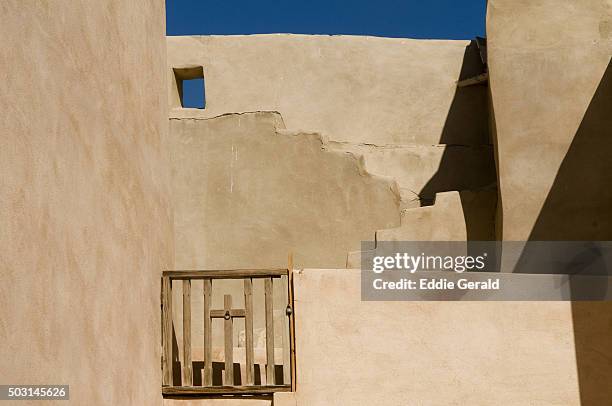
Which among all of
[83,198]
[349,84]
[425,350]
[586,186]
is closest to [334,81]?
[349,84]

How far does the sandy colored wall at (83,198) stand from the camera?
460cm

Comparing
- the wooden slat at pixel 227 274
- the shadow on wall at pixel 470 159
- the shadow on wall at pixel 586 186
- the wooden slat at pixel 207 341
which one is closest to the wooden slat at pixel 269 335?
the wooden slat at pixel 227 274

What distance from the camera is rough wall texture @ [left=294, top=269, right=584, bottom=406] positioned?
7316 mm

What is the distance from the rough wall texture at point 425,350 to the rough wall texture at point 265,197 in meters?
4.24

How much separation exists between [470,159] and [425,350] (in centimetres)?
578

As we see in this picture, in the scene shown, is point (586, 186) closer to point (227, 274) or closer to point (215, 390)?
point (227, 274)

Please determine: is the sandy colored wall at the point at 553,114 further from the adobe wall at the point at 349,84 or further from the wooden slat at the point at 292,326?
the wooden slat at the point at 292,326

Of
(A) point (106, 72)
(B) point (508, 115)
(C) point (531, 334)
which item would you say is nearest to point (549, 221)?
(B) point (508, 115)

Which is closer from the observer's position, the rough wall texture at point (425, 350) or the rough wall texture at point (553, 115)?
the rough wall texture at point (425, 350)

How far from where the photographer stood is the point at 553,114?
10594 mm

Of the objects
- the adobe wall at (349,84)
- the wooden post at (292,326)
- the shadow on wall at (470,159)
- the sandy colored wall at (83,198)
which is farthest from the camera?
the adobe wall at (349,84)

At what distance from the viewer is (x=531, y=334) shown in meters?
7.45

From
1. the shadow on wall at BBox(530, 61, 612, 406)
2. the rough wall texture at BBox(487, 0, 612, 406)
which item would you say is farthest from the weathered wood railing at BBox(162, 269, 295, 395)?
the shadow on wall at BBox(530, 61, 612, 406)

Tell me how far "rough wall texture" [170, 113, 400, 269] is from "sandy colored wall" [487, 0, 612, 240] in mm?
1737
